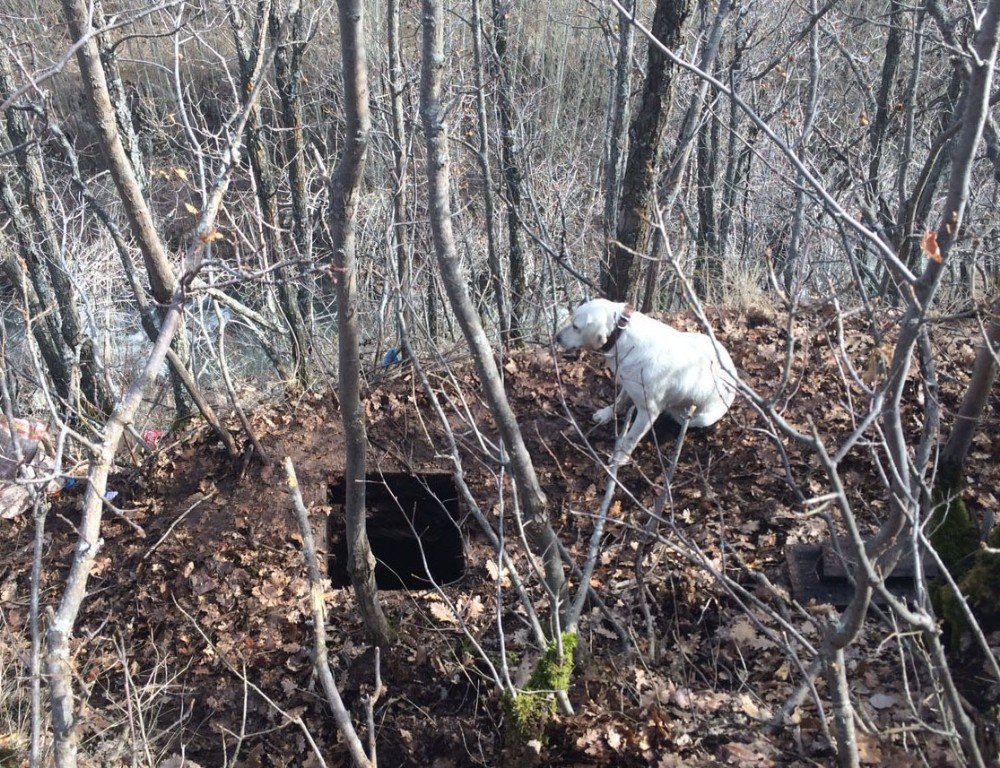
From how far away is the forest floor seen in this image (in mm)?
4031

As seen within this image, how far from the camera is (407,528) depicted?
695cm

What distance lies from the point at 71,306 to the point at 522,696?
327 inches

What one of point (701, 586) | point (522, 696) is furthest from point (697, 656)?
Answer: point (522, 696)

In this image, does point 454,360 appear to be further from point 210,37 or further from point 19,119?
point 210,37

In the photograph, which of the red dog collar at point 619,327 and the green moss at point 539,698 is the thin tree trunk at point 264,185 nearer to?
the red dog collar at point 619,327

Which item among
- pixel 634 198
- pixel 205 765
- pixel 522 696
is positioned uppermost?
pixel 634 198

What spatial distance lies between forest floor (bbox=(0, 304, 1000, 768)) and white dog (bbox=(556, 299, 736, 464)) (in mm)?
491

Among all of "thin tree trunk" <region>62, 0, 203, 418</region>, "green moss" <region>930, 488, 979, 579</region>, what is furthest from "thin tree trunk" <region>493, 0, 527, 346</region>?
"green moss" <region>930, 488, 979, 579</region>

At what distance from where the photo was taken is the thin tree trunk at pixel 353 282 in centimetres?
316

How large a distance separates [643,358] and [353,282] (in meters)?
2.56

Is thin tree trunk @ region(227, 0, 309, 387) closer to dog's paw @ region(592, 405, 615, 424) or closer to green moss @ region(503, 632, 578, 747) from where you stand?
dog's paw @ region(592, 405, 615, 424)

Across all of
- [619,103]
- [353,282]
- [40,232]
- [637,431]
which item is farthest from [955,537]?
[40,232]

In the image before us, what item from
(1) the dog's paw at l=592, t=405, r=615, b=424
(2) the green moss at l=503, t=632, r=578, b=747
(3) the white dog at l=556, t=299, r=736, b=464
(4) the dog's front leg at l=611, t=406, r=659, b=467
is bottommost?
(2) the green moss at l=503, t=632, r=578, b=747

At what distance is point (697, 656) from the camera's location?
4617mm
